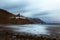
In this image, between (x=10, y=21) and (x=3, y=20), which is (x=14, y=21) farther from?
(x=3, y=20)

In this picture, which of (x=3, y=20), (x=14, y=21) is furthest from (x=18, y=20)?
(x=3, y=20)

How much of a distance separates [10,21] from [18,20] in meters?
15.5

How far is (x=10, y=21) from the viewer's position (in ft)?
581

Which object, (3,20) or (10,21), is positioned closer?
(3,20)

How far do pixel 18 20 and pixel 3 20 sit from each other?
2910cm

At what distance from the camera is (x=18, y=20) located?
19062 cm

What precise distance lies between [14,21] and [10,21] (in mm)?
Result: 8170

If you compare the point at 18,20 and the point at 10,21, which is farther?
the point at 18,20

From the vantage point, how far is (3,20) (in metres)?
164

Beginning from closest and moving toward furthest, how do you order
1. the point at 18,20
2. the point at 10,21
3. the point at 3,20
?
1. the point at 3,20
2. the point at 10,21
3. the point at 18,20

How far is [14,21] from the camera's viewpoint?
184500 millimetres

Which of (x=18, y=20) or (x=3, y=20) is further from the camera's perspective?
(x=18, y=20)

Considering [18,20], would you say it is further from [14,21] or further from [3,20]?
[3,20]

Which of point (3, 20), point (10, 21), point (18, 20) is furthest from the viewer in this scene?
point (18, 20)
